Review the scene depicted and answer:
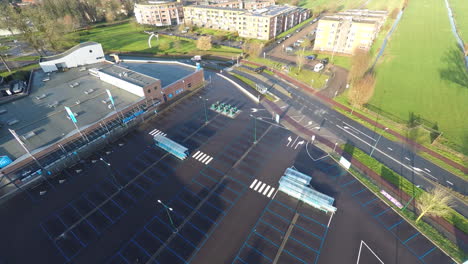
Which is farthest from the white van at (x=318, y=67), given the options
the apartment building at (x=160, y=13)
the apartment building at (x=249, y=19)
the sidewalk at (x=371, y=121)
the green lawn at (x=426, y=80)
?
the apartment building at (x=160, y=13)

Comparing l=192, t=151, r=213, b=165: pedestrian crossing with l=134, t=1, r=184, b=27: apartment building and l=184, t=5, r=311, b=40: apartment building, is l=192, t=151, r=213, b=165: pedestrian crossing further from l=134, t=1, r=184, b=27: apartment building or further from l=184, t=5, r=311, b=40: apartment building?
l=134, t=1, r=184, b=27: apartment building

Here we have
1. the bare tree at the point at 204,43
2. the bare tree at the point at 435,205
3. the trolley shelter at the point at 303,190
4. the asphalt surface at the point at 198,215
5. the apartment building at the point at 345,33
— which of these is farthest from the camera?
the bare tree at the point at 204,43

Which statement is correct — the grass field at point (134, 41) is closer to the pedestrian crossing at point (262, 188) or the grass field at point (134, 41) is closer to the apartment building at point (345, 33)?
the apartment building at point (345, 33)

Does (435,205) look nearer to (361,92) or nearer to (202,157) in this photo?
(361,92)

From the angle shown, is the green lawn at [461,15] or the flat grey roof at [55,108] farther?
the green lawn at [461,15]

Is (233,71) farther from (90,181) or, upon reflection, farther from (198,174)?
(90,181)

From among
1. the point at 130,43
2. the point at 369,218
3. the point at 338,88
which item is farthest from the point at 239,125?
the point at 130,43
